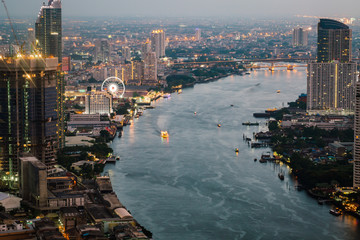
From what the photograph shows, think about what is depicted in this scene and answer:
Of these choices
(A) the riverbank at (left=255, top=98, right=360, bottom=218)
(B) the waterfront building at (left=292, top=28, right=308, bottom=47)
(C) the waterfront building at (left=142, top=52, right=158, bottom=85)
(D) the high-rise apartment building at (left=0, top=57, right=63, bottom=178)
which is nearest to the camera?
(D) the high-rise apartment building at (left=0, top=57, right=63, bottom=178)

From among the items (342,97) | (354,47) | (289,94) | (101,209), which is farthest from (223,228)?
(354,47)

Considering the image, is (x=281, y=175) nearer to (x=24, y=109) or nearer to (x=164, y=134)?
(x=164, y=134)

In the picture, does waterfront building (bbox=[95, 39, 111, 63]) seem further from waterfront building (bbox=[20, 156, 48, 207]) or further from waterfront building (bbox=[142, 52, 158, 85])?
waterfront building (bbox=[20, 156, 48, 207])

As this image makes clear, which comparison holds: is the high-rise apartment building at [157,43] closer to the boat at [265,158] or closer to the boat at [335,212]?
the boat at [265,158]

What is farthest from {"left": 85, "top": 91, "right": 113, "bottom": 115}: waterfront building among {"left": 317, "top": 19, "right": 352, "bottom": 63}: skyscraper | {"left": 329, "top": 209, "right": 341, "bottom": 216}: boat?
{"left": 329, "top": 209, "right": 341, "bottom": 216}: boat

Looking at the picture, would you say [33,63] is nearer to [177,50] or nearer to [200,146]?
[200,146]

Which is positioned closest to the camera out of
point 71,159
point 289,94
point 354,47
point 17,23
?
point 17,23
